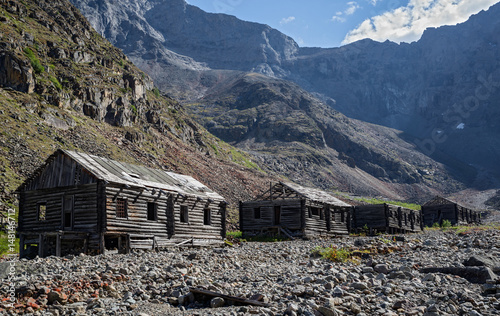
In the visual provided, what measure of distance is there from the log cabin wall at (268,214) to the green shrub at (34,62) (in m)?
43.9

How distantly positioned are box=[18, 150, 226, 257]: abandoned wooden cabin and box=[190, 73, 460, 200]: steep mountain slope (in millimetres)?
101798

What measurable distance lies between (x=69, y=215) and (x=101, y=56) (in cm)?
6986

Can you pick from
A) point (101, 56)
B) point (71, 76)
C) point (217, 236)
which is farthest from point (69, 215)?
point (101, 56)

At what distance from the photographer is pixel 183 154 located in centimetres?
8062

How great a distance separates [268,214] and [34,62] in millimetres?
47414

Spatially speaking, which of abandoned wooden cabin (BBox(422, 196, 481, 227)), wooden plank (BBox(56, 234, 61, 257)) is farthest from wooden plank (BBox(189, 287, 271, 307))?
abandoned wooden cabin (BBox(422, 196, 481, 227))

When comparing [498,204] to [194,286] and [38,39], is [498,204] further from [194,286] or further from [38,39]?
[194,286]

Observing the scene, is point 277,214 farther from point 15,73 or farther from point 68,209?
point 15,73

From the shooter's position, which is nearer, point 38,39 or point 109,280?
point 109,280

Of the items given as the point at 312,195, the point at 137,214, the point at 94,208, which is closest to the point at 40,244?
the point at 94,208

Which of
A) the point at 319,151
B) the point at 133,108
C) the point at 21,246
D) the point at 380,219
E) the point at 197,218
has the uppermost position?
the point at 319,151

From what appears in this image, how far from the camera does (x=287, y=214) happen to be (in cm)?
3878

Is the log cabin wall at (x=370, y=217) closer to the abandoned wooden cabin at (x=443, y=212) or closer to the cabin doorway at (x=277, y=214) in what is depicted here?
the cabin doorway at (x=277, y=214)

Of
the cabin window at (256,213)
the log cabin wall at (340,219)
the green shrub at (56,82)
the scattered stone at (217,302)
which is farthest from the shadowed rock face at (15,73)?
the scattered stone at (217,302)
